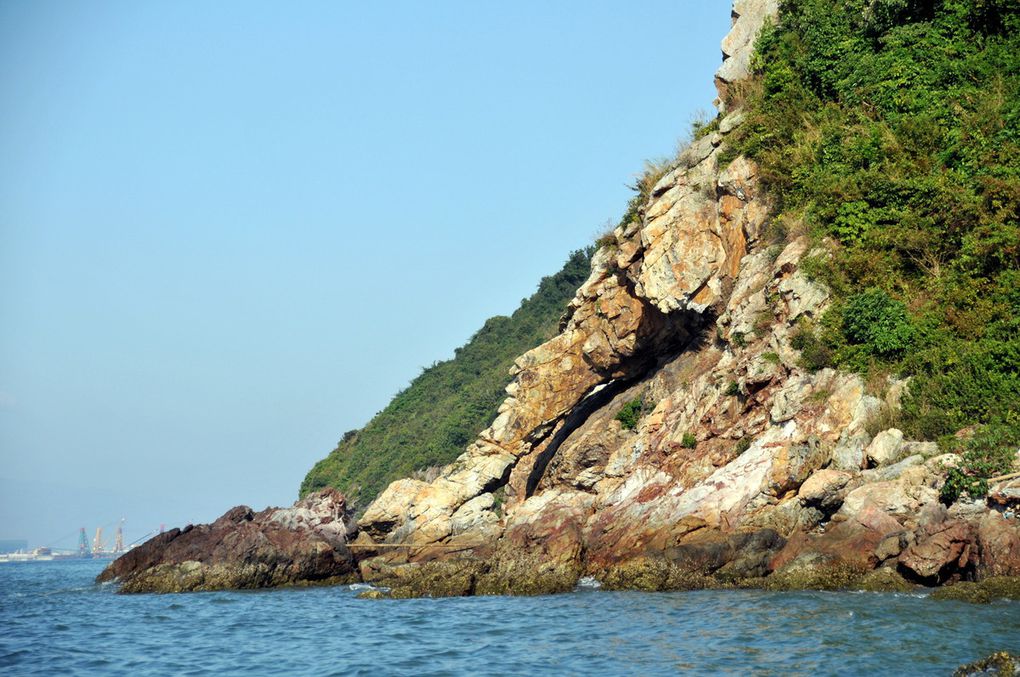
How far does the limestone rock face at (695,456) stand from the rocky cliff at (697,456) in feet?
0.19

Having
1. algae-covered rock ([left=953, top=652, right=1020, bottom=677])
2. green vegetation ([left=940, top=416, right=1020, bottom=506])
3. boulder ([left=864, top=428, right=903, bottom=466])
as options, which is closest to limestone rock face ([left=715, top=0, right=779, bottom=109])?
boulder ([left=864, top=428, right=903, bottom=466])

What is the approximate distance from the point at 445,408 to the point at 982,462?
53.9 m

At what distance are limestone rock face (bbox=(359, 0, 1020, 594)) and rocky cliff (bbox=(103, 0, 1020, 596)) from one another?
0.06 metres

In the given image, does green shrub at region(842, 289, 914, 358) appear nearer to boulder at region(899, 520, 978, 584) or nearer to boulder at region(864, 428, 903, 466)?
boulder at region(864, 428, 903, 466)

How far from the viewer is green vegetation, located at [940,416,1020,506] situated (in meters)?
19.2

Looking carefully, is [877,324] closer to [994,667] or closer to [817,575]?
[817,575]

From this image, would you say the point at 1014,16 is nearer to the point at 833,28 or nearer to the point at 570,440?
the point at 833,28

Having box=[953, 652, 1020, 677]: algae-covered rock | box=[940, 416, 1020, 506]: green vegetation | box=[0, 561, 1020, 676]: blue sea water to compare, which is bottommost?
box=[953, 652, 1020, 677]: algae-covered rock

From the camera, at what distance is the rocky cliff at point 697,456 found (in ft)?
66.0

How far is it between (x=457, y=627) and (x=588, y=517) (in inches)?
375

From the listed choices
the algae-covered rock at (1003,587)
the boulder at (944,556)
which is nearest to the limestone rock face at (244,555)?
the boulder at (944,556)

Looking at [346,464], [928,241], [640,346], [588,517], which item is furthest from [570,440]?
[346,464]

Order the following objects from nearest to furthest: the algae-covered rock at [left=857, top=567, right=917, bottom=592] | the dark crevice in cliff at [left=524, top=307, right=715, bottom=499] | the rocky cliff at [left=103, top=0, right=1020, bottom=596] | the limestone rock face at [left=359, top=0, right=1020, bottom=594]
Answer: the algae-covered rock at [left=857, top=567, right=917, bottom=592] → the rocky cliff at [left=103, top=0, right=1020, bottom=596] → the limestone rock face at [left=359, top=0, right=1020, bottom=594] → the dark crevice in cliff at [left=524, top=307, right=715, bottom=499]

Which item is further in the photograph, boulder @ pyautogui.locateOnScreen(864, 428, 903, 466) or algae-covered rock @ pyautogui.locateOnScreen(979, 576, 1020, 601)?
boulder @ pyautogui.locateOnScreen(864, 428, 903, 466)
